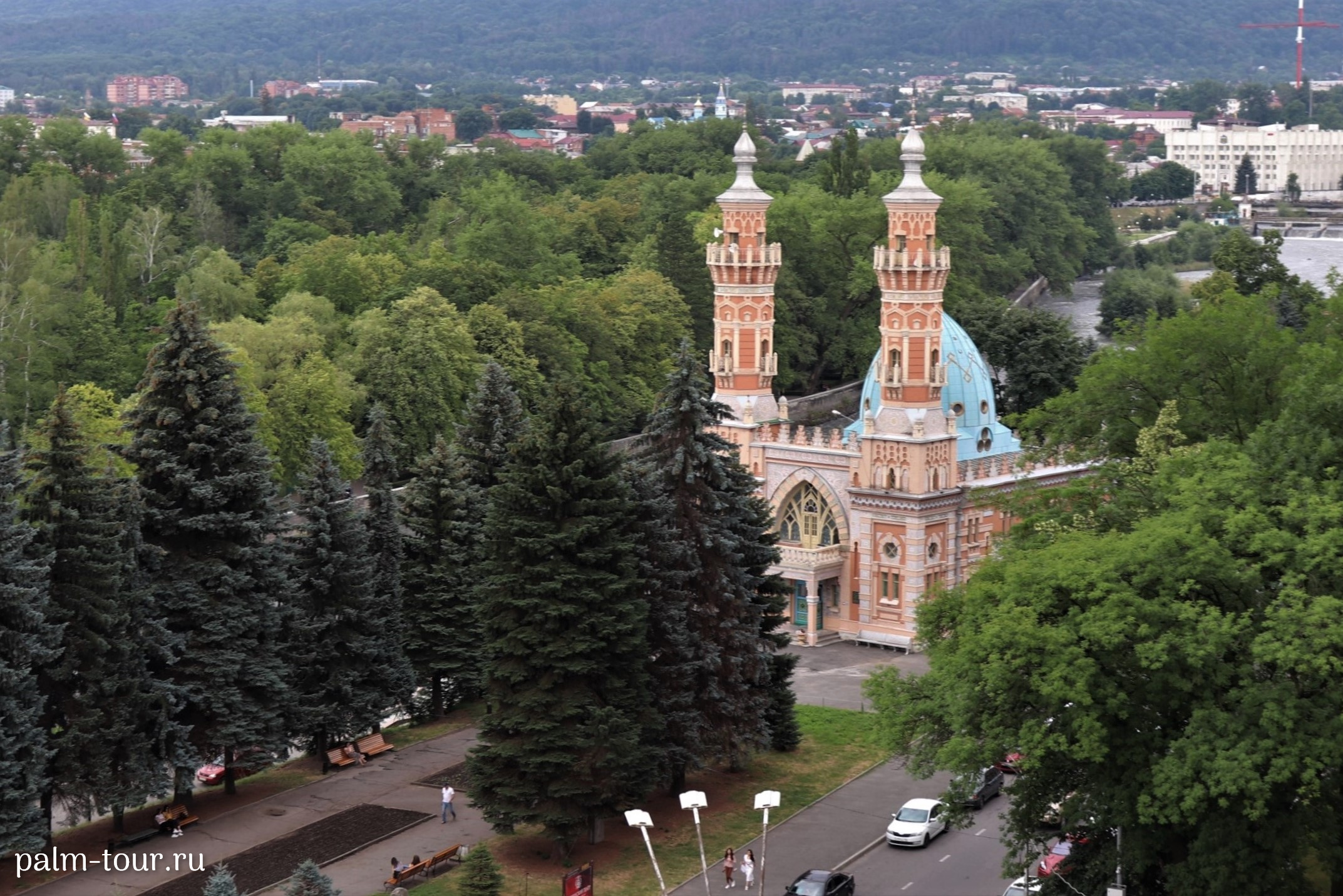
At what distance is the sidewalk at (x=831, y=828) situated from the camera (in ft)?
142

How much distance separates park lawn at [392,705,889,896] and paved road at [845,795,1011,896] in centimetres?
240

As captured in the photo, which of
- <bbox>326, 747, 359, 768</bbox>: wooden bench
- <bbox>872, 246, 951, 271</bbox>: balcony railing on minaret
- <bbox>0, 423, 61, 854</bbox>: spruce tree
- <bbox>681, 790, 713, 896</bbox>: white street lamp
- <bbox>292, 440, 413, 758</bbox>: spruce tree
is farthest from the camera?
<bbox>872, 246, 951, 271</bbox>: balcony railing on minaret

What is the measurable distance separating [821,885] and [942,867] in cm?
375

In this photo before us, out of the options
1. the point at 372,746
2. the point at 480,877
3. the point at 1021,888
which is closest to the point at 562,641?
the point at 480,877

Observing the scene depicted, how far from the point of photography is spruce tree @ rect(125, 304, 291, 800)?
4572 centimetres

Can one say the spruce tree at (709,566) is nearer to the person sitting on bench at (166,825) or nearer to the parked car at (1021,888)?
the parked car at (1021,888)

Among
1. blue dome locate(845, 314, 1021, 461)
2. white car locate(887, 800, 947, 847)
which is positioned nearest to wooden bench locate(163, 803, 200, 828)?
white car locate(887, 800, 947, 847)

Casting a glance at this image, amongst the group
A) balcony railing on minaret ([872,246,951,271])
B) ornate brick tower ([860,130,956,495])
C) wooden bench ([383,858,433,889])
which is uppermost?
balcony railing on minaret ([872,246,951,271])

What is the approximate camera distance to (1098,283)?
157 metres

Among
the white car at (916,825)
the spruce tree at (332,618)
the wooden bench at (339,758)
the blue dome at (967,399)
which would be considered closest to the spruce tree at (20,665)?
the spruce tree at (332,618)

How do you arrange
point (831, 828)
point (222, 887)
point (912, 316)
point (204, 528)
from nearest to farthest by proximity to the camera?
point (222, 887) → point (204, 528) → point (831, 828) → point (912, 316)

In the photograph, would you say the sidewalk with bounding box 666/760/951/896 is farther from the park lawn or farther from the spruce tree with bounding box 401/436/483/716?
the spruce tree with bounding box 401/436/483/716

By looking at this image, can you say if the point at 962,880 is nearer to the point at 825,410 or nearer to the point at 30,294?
the point at 30,294

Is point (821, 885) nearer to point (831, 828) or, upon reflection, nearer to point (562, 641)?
point (831, 828)
